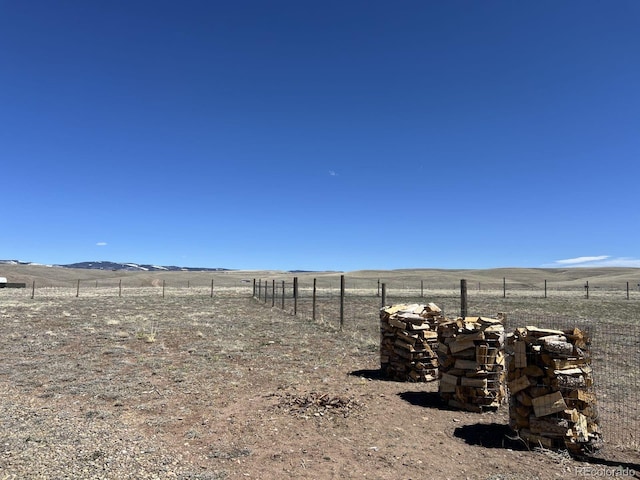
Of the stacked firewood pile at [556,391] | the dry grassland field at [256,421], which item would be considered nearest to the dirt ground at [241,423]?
the dry grassland field at [256,421]

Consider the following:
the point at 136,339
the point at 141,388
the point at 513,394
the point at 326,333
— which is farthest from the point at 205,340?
the point at 513,394

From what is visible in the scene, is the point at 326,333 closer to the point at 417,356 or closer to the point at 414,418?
the point at 417,356

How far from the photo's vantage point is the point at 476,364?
682cm

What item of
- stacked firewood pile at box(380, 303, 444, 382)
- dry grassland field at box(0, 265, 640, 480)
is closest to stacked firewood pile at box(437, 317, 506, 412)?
dry grassland field at box(0, 265, 640, 480)

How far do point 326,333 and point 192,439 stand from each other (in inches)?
407

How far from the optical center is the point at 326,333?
52.1 ft

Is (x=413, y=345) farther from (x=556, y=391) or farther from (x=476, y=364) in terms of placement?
(x=556, y=391)

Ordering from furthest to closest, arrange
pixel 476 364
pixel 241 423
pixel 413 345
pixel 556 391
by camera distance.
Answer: pixel 413 345
pixel 476 364
pixel 241 423
pixel 556 391

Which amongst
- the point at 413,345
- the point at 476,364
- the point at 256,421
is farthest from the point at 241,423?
the point at 413,345

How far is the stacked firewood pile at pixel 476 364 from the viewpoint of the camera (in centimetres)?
682

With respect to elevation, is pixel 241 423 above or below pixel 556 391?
below

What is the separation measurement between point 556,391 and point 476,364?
5.46ft

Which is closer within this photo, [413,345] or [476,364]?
[476,364]

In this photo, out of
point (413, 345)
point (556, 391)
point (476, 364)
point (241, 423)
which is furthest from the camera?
point (413, 345)
